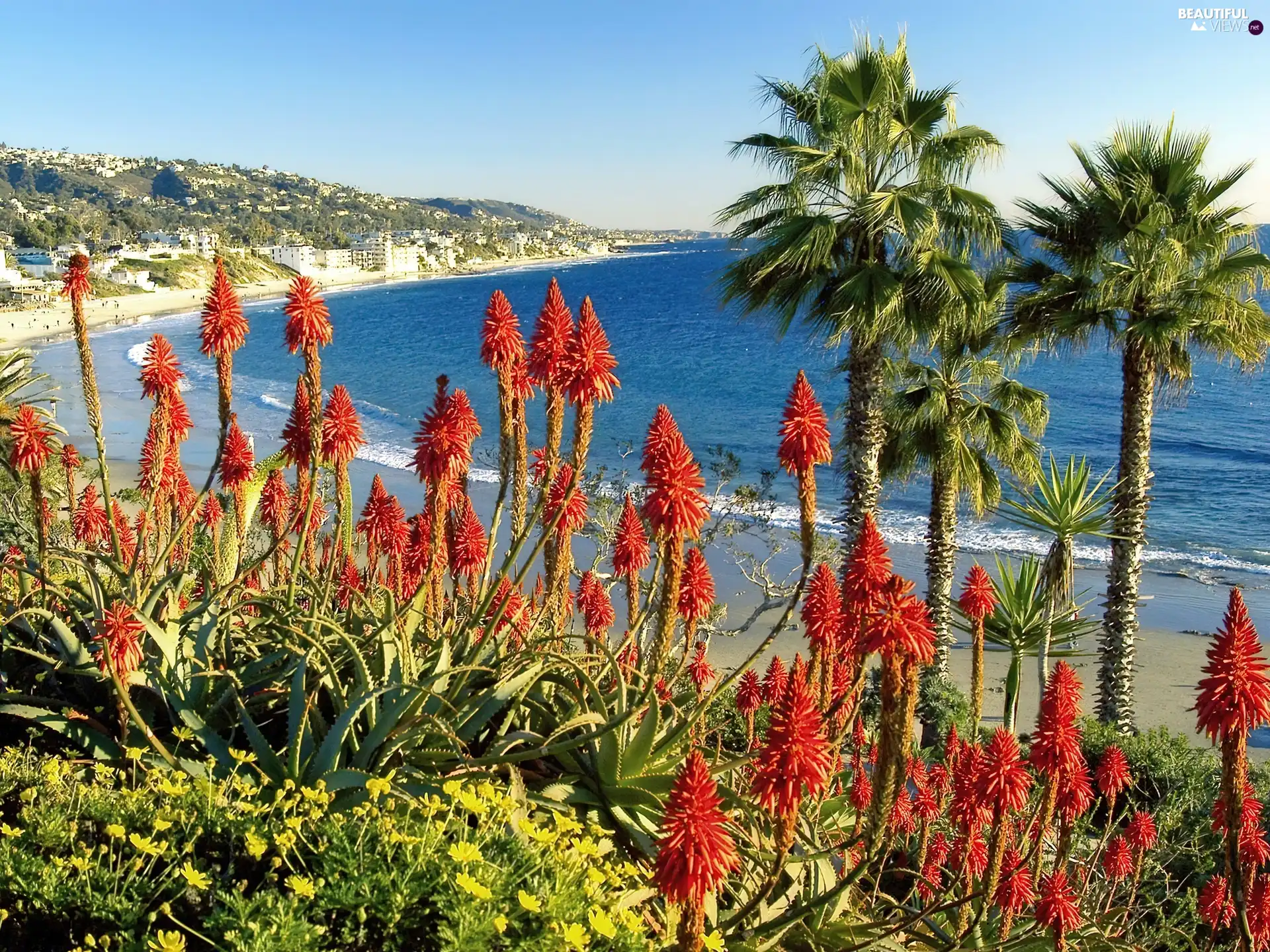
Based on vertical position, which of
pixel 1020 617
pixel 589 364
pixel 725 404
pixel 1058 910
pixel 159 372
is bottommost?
pixel 725 404

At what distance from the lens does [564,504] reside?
148 inches

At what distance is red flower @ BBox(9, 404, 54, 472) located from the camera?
5.77 meters

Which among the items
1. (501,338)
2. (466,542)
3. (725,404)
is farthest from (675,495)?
(725,404)

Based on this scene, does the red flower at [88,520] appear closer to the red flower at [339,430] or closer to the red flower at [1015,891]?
the red flower at [339,430]

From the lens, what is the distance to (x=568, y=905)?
2.95m

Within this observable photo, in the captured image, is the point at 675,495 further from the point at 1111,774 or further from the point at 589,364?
the point at 1111,774

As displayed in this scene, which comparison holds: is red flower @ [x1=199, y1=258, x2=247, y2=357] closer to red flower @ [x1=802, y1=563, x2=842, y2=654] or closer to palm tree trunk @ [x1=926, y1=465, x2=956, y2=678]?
red flower @ [x1=802, y1=563, x2=842, y2=654]

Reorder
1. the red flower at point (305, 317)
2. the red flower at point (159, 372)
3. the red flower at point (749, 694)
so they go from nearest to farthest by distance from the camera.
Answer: the red flower at point (305, 317) < the red flower at point (159, 372) < the red flower at point (749, 694)

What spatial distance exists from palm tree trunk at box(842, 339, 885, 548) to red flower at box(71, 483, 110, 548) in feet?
29.5

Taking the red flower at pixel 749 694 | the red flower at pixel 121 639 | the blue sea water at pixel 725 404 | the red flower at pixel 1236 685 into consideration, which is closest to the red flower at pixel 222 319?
the red flower at pixel 121 639

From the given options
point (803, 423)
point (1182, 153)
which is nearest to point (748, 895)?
point (803, 423)

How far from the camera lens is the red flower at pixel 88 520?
872cm

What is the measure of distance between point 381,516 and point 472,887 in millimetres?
4131

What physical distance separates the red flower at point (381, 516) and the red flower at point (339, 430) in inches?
42.6
